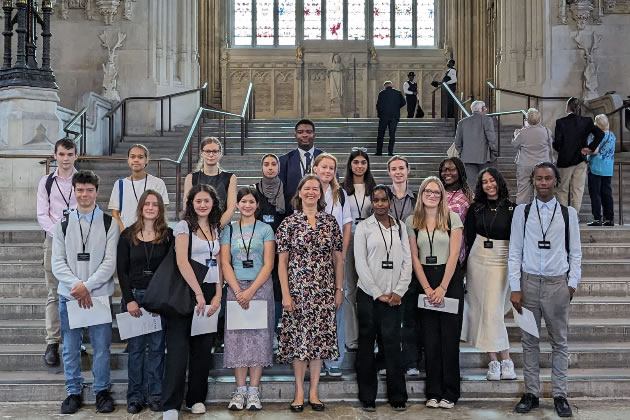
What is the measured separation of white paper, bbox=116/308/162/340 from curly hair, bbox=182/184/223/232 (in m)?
0.75

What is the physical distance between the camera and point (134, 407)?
5.89 meters

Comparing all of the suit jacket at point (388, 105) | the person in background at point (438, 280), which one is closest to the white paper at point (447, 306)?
the person in background at point (438, 280)

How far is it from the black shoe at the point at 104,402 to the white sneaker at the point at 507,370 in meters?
3.20

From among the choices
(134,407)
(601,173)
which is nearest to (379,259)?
(134,407)

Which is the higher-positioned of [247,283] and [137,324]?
[247,283]

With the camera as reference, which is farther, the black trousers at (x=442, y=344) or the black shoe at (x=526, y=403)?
the black trousers at (x=442, y=344)

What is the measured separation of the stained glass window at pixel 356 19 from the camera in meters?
27.2

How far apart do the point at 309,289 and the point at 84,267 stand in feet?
5.80

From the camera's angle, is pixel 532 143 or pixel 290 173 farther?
pixel 532 143

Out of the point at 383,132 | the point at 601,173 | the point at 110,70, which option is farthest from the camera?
the point at 110,70

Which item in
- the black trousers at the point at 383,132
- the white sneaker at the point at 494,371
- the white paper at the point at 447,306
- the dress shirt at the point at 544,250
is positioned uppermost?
the black trousers at the point at 383,132

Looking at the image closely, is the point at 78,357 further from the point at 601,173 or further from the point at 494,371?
the point at 601,173

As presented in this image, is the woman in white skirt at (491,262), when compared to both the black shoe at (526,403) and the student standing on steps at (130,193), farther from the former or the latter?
the student standing on steps at (130,193)

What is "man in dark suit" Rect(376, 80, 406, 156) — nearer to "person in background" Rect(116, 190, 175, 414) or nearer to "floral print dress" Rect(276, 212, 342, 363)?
"floral print dress" Rect(276, 212, 342, 363)
